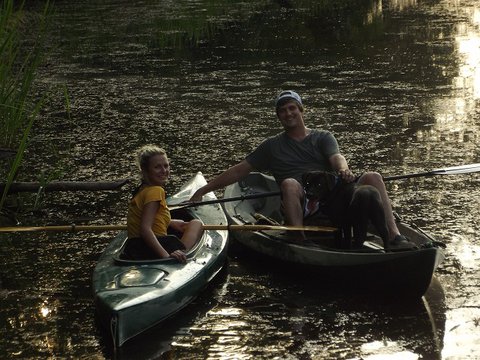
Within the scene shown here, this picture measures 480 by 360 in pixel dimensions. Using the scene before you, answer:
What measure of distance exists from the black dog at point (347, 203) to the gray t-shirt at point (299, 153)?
0.35m

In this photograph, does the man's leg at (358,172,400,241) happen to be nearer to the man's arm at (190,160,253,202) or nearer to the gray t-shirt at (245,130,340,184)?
the gray t-shirt at (245,130,340,184)

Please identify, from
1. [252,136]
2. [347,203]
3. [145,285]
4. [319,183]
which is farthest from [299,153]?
[252,136]

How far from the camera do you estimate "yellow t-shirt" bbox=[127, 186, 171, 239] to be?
5.96 meters

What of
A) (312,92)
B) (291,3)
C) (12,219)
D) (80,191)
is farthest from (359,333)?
(291,3)

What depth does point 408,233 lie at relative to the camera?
6242 mm

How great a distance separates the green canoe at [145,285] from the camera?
5297 millimetres

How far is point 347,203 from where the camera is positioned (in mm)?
6164

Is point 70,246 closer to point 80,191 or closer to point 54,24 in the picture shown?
point 80,191

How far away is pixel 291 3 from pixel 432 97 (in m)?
12.0

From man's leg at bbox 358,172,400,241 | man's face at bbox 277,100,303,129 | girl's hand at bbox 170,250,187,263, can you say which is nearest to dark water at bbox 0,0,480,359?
girl's hand at bbox 170,250,187,263

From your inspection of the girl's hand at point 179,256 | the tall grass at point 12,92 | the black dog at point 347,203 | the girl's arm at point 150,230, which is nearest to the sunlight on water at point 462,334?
the black dog at point 347,203

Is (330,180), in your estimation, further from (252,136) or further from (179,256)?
(252,136)

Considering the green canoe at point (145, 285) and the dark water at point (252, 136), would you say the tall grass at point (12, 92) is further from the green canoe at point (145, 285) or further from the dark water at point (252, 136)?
the green canoe at point (145, 285)

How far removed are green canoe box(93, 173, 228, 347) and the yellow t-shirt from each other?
199mm
